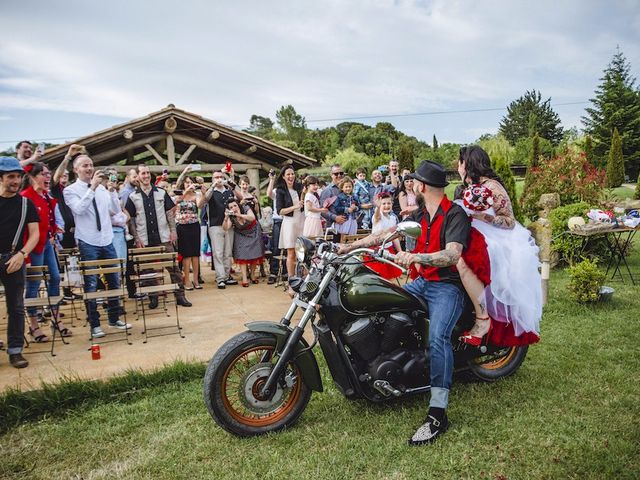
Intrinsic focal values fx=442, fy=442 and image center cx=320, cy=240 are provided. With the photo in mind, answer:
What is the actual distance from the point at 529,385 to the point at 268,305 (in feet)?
12.3

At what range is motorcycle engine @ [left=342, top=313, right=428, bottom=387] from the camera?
10.4 ft

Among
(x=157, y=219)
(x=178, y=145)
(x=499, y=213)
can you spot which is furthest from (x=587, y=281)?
(x=178, y=145)

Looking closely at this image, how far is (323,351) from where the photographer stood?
3.22 m

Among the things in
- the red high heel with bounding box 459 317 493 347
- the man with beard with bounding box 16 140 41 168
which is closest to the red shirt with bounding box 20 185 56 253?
the man with beard with bounding box 16 140 41 168

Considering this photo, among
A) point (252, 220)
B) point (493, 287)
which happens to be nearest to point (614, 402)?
point (493, 287)

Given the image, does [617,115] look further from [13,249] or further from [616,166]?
[13,249]

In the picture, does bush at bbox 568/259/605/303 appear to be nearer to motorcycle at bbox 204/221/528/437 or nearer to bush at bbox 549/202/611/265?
bush at bbox 549/202/611/265

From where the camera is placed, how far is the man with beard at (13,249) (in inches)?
170

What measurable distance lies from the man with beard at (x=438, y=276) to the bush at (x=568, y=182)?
8411 mm

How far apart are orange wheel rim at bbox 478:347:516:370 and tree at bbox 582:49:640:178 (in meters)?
36.3

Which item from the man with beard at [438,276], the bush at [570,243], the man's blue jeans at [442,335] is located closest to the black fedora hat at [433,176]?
the man with beard at [438,276]

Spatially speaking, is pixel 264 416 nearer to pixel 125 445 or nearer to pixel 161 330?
pixel 125 445

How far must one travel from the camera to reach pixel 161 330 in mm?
5484

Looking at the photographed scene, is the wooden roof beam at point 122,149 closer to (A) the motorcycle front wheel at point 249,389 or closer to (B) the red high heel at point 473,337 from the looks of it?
(A) the motorcycle front wheel at point 249,389
